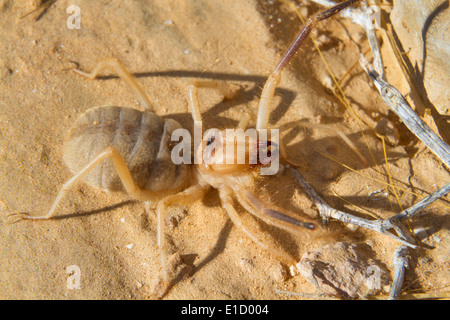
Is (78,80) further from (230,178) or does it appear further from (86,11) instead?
(230,178)

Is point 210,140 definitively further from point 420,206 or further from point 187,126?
point 420,206

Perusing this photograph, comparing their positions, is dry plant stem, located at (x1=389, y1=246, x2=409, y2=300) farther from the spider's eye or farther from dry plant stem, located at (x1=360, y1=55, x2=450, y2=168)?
the spider's eye

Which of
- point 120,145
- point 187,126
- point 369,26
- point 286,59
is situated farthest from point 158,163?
point 369,26

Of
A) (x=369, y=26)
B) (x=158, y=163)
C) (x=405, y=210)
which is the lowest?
(x=158, y=163)

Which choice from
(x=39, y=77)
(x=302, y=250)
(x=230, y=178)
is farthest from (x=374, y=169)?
(x=39, y=77)

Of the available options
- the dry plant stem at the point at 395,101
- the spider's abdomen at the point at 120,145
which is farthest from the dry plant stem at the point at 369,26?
the spider's abdomen at the point at 120,145

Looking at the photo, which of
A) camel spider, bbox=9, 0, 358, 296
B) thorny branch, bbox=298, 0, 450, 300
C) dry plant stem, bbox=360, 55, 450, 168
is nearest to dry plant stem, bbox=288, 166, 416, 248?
thorny branch, bbox=298, 0, 450, 300
